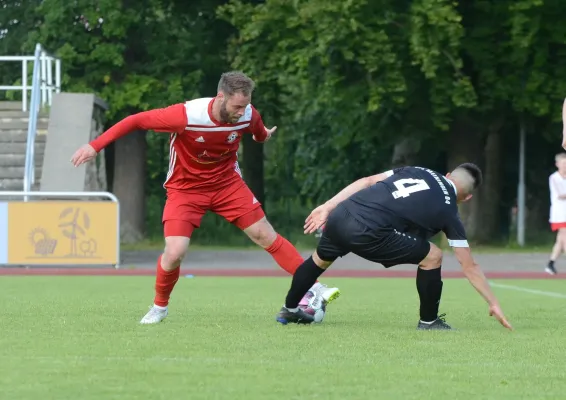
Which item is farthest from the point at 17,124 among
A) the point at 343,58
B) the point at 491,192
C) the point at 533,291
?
the point at 533,291

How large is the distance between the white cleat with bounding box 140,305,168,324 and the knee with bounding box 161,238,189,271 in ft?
1.25

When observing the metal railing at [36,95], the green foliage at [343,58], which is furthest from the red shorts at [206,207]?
the green foliage at [343,58]

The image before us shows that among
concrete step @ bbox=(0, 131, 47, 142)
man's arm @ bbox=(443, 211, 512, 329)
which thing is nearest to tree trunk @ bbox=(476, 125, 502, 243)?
concrete step @ bbox=(0, 131, 47, 142)

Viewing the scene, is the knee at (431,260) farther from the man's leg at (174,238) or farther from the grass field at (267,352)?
the man's leg at (174,238)

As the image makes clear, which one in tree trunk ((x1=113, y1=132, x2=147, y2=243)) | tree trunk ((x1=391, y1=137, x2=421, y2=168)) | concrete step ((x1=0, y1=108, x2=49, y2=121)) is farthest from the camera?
tree trunk ((x1=391, y1=137, x2=421, y2=168))

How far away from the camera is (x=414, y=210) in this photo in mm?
9852

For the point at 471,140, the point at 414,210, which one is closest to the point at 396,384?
the point at 414,210

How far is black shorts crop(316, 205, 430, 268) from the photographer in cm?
988

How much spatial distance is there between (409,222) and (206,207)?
5.40 feet

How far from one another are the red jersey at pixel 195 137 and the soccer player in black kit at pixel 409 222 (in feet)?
3.21

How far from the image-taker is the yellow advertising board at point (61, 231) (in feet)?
69.8

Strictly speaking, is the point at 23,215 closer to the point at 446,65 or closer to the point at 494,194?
the point at 446,65

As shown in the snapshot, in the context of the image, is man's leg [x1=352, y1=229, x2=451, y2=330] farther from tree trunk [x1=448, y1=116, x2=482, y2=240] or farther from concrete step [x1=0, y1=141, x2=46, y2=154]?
tree trunk [x1=448, y1=116, x2=482, y2=240]

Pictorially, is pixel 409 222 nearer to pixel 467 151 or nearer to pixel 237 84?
pixel 237 84
